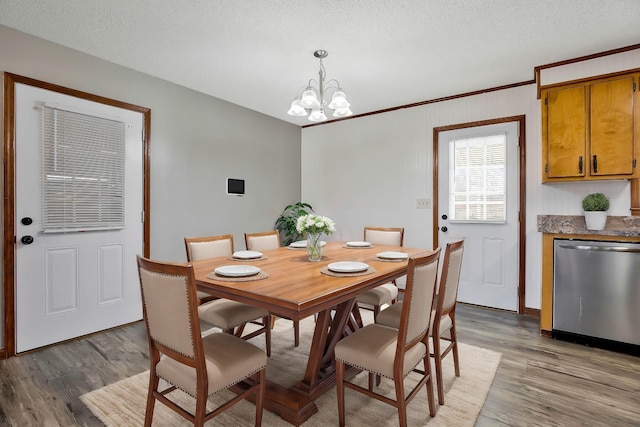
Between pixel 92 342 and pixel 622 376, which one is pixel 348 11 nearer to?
pixel 622 376

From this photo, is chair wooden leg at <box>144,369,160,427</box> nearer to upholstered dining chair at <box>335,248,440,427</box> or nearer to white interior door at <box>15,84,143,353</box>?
upholstered dining chair at <box>335,248,440,427</box>

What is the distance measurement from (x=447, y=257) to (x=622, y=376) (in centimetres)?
165

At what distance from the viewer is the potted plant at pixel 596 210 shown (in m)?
2.88

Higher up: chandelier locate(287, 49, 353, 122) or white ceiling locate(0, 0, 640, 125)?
white ceiling locate(0, 0, 640, 125)

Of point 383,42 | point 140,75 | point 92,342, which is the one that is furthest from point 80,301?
point 383,42

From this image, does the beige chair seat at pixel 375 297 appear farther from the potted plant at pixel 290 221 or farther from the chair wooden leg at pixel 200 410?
the potted plant at pixel 290 221

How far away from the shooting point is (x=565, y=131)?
10.1ft

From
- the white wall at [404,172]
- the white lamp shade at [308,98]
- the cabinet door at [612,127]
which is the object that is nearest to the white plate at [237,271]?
the white lamp shade at [308,98]

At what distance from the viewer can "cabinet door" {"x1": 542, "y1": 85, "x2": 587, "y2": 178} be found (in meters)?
3.00

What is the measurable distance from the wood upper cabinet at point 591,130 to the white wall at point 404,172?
11.6 inches

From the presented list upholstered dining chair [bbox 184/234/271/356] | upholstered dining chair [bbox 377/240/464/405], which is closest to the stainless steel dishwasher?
upholstered dining chair [bbox 377/240/464/405]

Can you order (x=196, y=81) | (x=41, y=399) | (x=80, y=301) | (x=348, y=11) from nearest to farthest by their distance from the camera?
(x=41, y=399), (x=348, y=11), (x=80, y=301), (x=196, y=81)

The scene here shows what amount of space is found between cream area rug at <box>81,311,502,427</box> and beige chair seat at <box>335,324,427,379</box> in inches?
15.3

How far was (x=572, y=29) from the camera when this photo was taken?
8.21 ft
